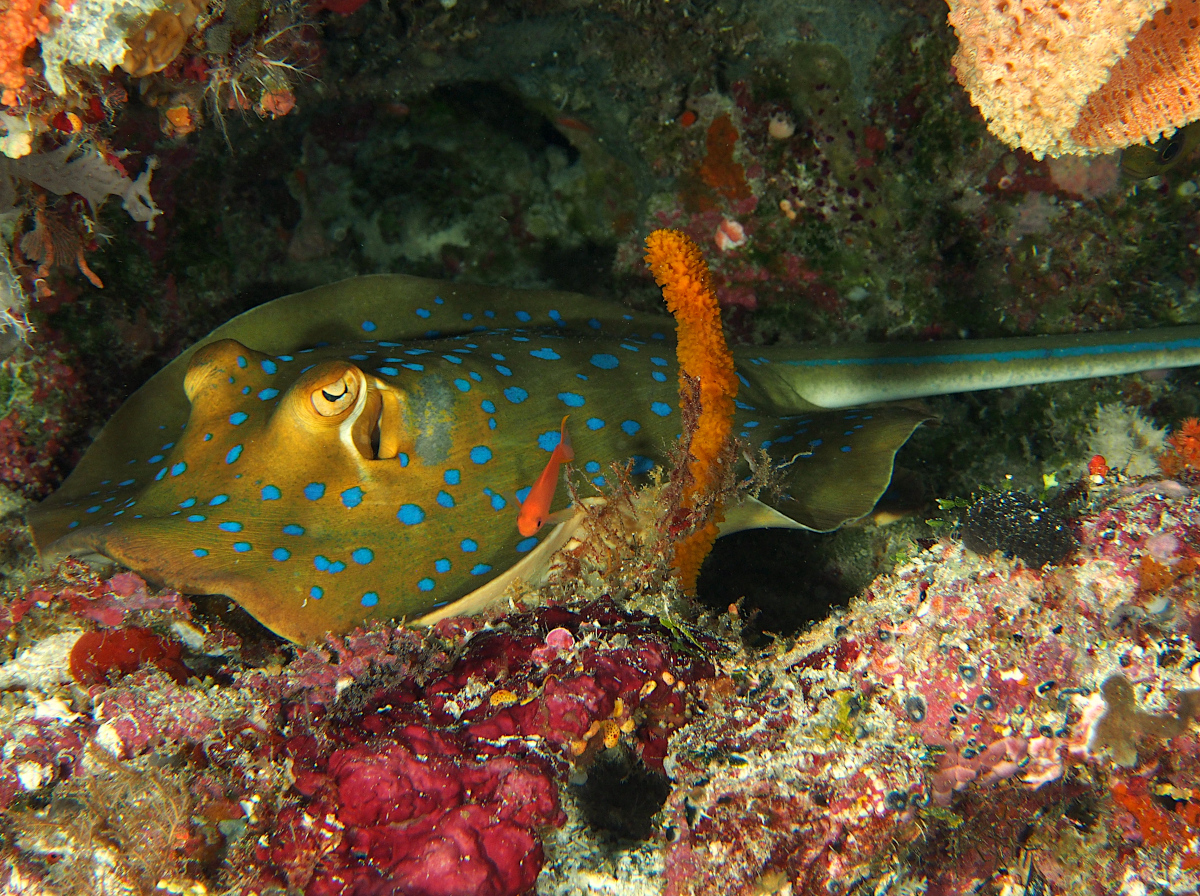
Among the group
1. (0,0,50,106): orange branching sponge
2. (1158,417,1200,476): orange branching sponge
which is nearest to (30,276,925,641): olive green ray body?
(1158,417,1200,476): orange branching sponge

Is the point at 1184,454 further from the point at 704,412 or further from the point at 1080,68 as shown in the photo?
the point at 704,412

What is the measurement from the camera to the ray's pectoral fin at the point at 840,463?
3.48 metres

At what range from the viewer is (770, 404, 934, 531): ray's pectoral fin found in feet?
11.4

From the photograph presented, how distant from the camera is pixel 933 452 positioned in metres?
5.69

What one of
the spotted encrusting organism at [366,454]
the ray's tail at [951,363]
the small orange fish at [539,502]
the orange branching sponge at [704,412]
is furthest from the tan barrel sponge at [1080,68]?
the small orange fish at [539,502]

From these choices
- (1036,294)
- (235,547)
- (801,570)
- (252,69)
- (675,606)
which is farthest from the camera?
(1036,294)

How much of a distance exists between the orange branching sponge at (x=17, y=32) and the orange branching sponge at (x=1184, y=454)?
508 cm

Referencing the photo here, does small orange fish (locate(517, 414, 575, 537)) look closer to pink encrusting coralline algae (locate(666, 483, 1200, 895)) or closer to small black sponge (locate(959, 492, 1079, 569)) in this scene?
pink encrusting coralline algae (locate(666, 483, 1200, 895))

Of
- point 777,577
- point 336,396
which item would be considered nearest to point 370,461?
point 336,396

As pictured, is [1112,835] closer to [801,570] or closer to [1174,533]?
[1174,533]

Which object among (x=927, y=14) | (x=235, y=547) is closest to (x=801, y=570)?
(x=235, y=547)

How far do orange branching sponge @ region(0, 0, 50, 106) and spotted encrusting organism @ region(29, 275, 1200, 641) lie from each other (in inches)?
57.1

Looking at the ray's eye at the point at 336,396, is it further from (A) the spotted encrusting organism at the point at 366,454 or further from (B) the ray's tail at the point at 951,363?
(B) the ray's tail at the point at 951,363

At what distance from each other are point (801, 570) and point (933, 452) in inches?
73.8
